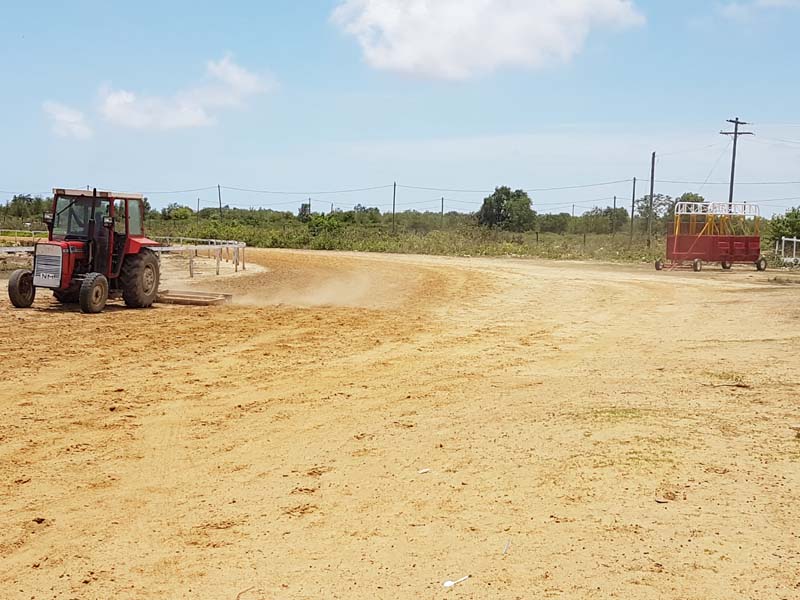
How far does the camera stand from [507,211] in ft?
261

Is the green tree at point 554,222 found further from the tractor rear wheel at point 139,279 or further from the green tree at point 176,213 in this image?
the tractor rear wheel at point 139,279

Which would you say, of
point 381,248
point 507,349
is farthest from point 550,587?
point 381,248

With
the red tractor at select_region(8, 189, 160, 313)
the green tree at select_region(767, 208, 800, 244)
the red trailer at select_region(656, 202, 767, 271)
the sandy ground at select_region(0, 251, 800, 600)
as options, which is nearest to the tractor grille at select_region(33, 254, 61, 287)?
the red tractor at select_region(8, 189, 160, 313)

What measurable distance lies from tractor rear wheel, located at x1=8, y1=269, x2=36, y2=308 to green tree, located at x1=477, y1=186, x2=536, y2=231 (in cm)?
6306

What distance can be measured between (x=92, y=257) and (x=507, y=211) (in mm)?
64665

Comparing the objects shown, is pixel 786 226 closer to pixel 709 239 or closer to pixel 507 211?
pixel 709 239

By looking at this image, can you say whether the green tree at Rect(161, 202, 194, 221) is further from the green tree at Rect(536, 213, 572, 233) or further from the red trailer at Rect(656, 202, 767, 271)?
the red trailer at Rect(656, 202, 767, 271)

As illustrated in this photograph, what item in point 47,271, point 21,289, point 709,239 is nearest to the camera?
point 47,271

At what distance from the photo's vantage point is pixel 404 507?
19.4 feet

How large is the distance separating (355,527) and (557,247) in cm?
5073

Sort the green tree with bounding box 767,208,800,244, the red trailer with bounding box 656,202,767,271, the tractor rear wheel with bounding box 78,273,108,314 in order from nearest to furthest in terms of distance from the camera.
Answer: the tractor rear wheel with bounding box 78,273,108,314 → the red trailer with bounding box 656,202,767,271 → the green tree with bounding box 767,208,800,244

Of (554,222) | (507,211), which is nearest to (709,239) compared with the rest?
(507,211)

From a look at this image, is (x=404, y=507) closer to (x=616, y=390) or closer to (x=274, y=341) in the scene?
(x=616, y=390)

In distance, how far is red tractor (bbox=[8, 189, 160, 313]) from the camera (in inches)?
650
